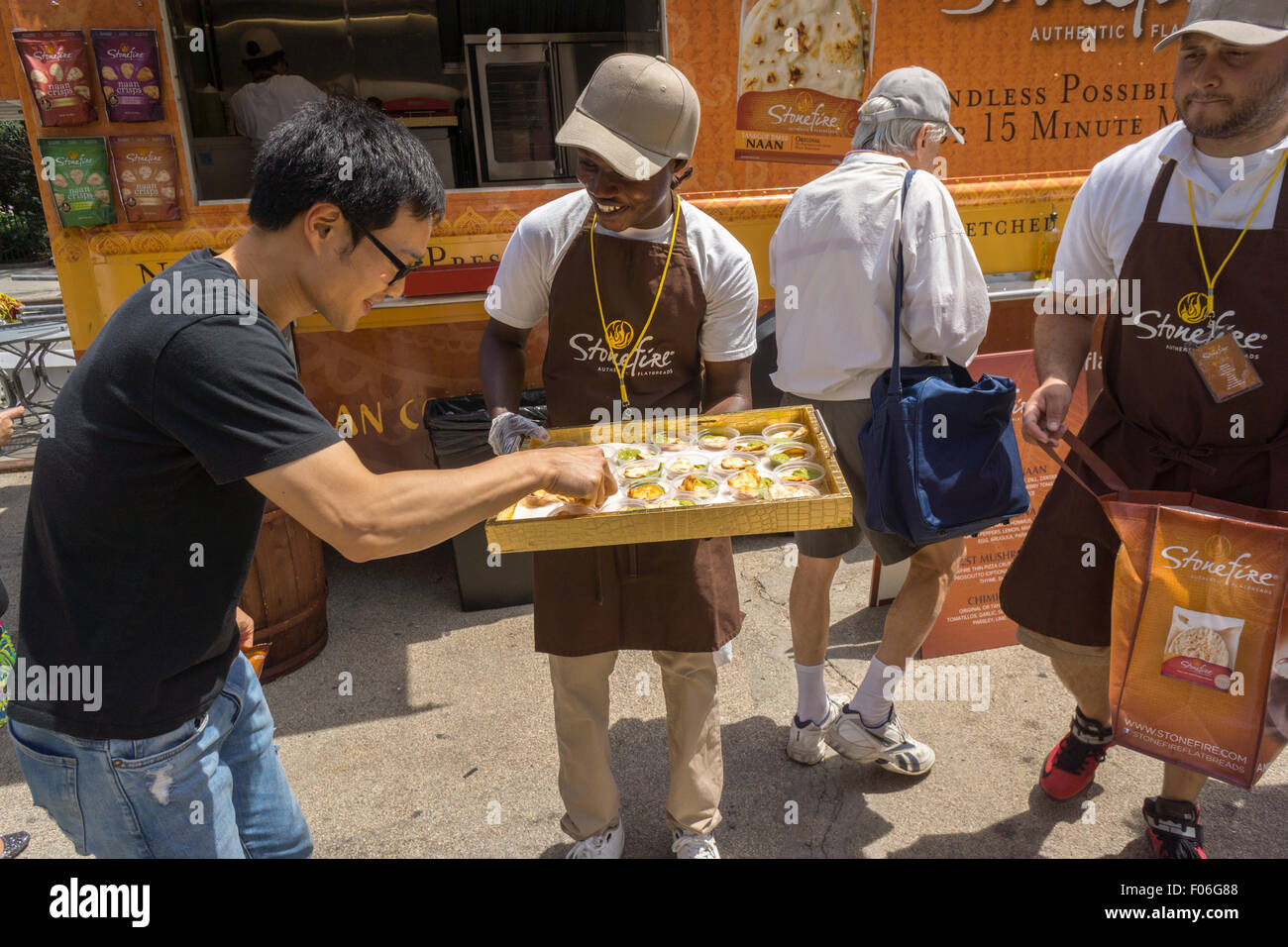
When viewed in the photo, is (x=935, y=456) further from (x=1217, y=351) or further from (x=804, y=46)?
(x=804, y=46)

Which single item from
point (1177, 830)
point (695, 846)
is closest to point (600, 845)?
point (695, 846)

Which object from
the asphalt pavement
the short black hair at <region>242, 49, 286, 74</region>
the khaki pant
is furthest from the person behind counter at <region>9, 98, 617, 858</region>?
the short black hair at <region>242, 49, 286, 74</region>

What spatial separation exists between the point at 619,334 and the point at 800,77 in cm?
261

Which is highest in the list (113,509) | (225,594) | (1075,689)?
(113,509)

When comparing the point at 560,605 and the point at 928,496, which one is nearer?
the point at 560,605

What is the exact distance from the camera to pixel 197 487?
1605 mm

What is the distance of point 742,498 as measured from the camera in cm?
219

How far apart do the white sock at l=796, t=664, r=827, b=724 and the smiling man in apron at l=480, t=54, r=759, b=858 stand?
2.44ft

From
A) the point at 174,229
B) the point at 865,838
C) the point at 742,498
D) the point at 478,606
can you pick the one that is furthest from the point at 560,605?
the point at 174,229

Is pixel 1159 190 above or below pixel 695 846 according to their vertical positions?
above

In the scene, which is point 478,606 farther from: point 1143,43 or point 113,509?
point 1143,43

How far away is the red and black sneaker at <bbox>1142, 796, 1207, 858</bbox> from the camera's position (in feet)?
8.99

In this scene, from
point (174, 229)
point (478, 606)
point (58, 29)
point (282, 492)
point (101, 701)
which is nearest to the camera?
point (282, 492)

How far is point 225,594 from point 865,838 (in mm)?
2294
